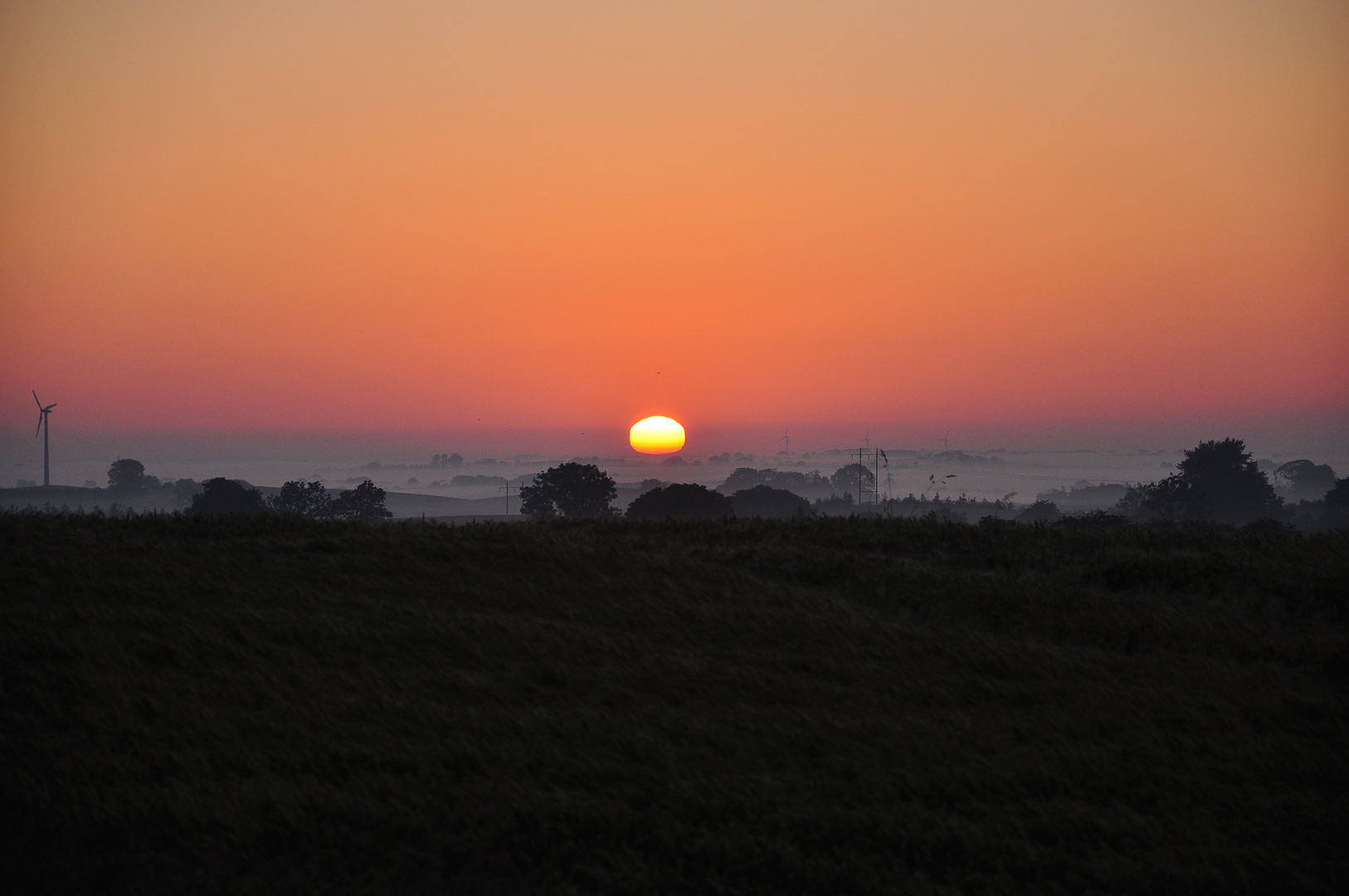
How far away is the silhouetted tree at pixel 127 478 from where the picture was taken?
577ft

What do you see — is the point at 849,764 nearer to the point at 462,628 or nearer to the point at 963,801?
the point at 963,801

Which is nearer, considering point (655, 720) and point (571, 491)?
point (655, 720)

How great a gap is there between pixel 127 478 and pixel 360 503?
11703 cm

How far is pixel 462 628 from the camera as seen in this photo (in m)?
13.4

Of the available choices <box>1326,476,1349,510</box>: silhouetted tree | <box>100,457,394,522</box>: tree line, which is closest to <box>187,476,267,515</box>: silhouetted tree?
<box>100,457,394,522</box>: tree line

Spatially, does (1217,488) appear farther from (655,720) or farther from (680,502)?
(655,720)

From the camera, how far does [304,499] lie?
284ft

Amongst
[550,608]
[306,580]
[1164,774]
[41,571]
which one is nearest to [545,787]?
[550,608]

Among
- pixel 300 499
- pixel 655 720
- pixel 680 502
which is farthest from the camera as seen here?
pixel 680 502

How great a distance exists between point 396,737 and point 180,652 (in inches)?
166

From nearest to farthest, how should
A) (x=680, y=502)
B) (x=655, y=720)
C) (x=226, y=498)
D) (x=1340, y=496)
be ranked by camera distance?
(x=655, y=720), (x=226, y=498), (x=680, y=502), (x=1340, y=496)

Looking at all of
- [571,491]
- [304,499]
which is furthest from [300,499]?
[571,491]

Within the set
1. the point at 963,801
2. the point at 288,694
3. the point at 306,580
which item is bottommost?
the point at 963,801

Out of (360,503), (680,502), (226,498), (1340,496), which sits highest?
(226,498)
